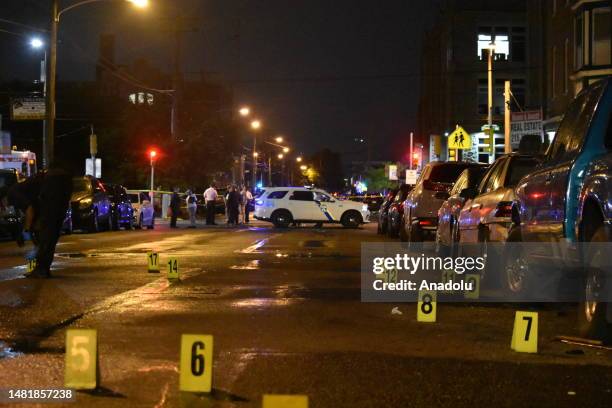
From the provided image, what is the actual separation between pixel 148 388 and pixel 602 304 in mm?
3808

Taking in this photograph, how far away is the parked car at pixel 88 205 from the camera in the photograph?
85.7ft

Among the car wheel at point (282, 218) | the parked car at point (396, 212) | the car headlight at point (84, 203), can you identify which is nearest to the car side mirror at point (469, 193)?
the parked car at point (396, 212)

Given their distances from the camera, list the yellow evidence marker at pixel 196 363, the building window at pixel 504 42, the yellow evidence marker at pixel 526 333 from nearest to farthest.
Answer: the yellow evidence marker at pixel 196 363, the yellow evidence marker at pixel 526 333, the building window at pixel 504 42

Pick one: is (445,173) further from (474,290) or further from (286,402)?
(286,402)

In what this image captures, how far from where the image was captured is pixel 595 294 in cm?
677

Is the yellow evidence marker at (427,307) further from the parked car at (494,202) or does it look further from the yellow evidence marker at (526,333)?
the parked car at (494,202)

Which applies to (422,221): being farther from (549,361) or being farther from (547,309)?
(549,361)

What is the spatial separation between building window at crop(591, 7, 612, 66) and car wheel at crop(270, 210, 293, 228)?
46.6 ft

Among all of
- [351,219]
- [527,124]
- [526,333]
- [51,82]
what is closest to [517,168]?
[526,333]

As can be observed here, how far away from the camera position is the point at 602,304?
22.1ft

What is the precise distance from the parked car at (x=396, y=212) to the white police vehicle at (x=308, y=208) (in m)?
9.33

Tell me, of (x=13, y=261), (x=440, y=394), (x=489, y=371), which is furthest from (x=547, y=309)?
(x=13, y=261)

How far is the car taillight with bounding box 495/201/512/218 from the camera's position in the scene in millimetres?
9820

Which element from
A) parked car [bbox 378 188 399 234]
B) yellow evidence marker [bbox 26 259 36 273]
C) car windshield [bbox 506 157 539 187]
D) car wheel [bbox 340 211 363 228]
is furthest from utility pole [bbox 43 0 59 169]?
car windshield [bbox 506 157 539 187]
